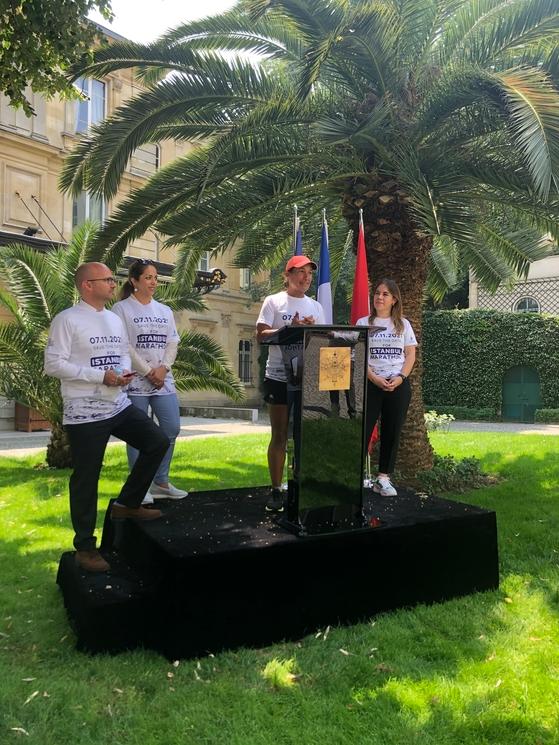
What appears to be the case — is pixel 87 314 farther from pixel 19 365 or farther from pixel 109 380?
pixel 19 365

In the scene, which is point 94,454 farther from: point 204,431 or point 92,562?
point 204,431

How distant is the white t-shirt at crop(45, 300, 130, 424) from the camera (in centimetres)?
356

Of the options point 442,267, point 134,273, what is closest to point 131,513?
point 134,273

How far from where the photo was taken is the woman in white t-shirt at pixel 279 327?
14.8ft

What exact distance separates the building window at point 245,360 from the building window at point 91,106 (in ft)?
36.3

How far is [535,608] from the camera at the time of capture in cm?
394

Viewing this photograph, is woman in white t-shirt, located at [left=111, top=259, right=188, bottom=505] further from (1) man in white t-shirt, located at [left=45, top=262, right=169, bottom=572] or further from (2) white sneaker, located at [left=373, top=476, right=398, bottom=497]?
(2) white sneaker, located at [left=373, top=476, right=398, bottom=497]

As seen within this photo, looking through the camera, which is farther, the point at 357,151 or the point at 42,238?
the point at 42,238

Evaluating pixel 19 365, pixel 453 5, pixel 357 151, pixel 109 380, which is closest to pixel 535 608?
pixel 109 380

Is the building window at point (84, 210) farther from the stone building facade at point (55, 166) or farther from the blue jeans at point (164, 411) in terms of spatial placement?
the blue jeans at point (164, 411)

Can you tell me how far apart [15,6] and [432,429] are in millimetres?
12560

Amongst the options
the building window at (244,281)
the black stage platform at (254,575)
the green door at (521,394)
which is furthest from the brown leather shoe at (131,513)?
the building window at (244,281)

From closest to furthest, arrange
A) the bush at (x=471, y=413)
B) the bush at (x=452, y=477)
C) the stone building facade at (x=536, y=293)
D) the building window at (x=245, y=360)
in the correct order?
the bush at (x=452, y=477) → the bush at (x=471, y=413) → the stone building facade at (x=536, y=293) → the building window at (x=245, y=360)

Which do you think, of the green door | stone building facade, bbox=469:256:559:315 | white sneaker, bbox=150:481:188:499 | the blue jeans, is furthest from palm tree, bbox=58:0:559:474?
stone building facade, bbox=469:256:559:315
